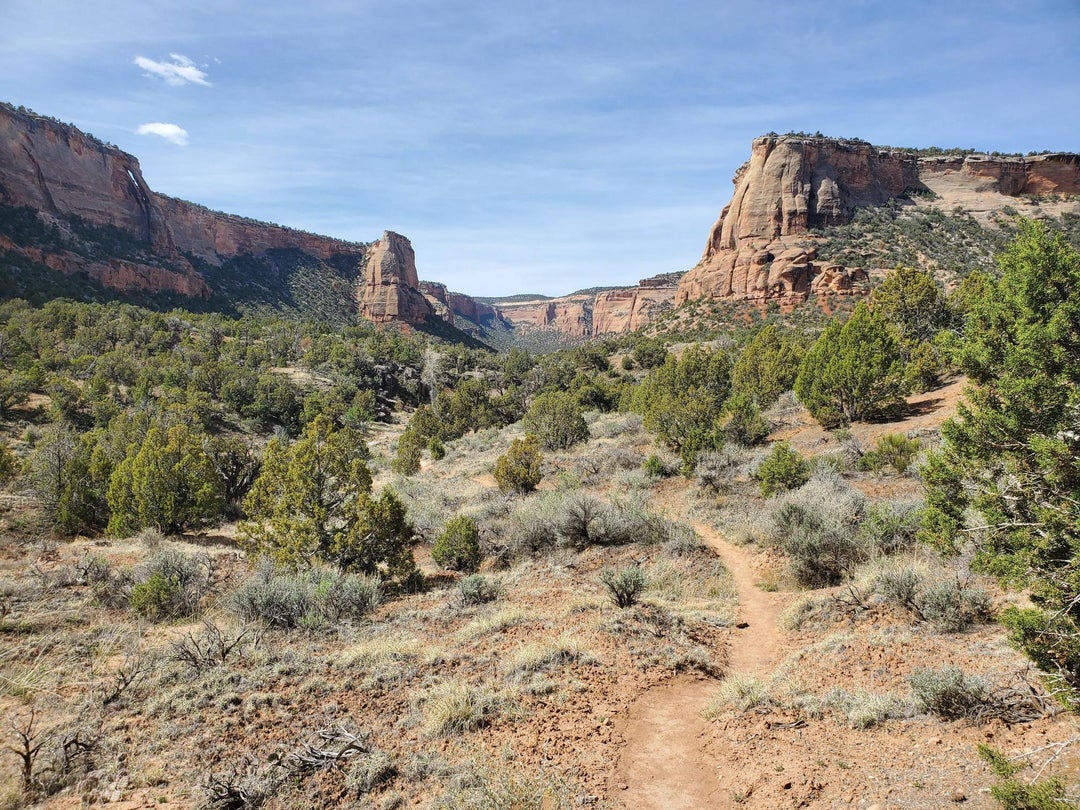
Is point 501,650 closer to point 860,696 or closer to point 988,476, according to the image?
point 860,696

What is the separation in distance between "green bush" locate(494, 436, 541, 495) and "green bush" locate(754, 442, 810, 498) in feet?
23.7

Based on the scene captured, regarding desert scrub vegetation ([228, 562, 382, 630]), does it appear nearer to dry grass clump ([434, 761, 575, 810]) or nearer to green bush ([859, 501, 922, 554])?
dry grass clump ([434, 761, 575, 810])

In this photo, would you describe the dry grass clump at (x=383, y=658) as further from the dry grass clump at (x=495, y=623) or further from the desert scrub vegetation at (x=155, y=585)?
the desert scrub vegetation at (x=155, y=585)

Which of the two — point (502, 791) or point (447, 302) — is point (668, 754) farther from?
point (447, 302)

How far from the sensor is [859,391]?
1870 centimetres

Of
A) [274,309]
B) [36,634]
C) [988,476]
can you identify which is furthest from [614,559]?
[274,309]

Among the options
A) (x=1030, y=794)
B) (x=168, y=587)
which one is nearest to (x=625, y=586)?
(x=1030, y=794)

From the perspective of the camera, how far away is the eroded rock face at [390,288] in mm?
105625

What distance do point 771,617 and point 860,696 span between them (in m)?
3.16

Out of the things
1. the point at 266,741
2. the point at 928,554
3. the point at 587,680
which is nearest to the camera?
the point at 266,741

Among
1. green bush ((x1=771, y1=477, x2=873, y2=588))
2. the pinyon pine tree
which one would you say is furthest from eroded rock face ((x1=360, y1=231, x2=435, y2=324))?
the pinyon pine tree

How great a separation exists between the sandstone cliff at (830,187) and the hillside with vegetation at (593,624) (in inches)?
2466

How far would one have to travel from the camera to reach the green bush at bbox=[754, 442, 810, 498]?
12.7 meters

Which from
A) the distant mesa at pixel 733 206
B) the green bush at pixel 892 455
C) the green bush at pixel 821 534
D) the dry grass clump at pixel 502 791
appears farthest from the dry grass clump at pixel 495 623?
the distant mesa at pixel 733 206
